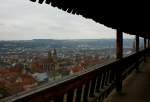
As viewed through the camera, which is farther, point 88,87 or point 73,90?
point 88,87

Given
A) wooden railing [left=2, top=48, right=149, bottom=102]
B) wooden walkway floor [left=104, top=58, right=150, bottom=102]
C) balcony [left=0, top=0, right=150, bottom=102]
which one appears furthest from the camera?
wooden walkway floor [left=104, top=58, right=150, bottom=102]

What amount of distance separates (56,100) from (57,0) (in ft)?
4.61

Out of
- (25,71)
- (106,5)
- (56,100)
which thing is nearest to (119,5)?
(106,5)

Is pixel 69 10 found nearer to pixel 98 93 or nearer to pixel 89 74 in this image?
pixel 89 74

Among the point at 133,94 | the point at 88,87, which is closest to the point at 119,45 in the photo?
the point at 133,94

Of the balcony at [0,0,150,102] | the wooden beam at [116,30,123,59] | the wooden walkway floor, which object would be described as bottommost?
the wooden walkway floor

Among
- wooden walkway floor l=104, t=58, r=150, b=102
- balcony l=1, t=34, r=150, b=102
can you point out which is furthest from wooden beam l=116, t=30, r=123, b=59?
wooden walkway floor l=104, t=58, r=150, b=102

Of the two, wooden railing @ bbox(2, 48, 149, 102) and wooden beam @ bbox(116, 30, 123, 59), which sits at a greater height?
wooden beam @ bbox(116, 30, 123, 59)

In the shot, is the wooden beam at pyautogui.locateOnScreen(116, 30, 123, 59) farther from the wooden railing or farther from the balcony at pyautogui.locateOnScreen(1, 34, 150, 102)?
the wooden railing

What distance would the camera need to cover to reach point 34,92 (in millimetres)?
3129

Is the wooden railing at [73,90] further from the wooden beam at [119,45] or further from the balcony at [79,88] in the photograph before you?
the wooden beam at [119,45]

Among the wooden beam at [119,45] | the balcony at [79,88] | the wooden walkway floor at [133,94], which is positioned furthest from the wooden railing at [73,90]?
the wooden beam at [119,45]

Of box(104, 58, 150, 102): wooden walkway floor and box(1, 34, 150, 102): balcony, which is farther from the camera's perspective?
box(104, 58, 150, 102): wooden walkway floor

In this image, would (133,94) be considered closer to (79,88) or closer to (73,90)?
(79,88)
